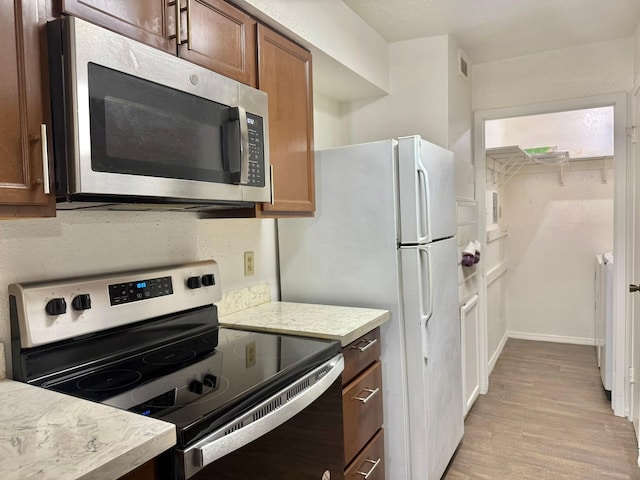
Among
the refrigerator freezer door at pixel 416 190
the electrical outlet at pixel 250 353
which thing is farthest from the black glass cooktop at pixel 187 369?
the refrigerator freezer door at pixel 416 190

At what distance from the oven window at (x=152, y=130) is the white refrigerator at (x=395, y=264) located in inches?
30.2

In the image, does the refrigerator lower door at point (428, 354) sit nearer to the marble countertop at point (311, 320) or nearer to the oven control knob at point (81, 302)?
the marble countertop at point (311, 320)

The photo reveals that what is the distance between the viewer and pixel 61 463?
2.56ft

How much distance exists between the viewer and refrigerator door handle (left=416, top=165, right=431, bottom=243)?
6.54ft

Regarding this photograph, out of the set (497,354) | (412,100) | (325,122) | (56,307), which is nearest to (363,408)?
(56,307)

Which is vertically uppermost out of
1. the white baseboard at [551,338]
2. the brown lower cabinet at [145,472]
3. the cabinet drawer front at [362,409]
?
the brown lower cabinet at [145,472]

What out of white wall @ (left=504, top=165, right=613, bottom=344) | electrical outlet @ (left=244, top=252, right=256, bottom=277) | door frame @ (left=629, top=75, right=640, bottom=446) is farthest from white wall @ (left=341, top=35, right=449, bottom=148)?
white wall @ (left=504, top=165, right=613, bottom=344)

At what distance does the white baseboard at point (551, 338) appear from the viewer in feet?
15.1

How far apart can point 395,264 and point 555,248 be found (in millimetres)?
3382

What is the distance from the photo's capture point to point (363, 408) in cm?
182

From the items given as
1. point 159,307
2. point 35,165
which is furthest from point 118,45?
point 159,307

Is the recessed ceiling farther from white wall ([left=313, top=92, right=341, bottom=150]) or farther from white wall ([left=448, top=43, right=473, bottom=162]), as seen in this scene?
white wall ([left=313, top=92, right=341, bottom=150])

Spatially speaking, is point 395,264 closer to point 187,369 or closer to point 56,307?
point 187,369

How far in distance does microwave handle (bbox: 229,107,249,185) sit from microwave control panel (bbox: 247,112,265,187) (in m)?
0.06
